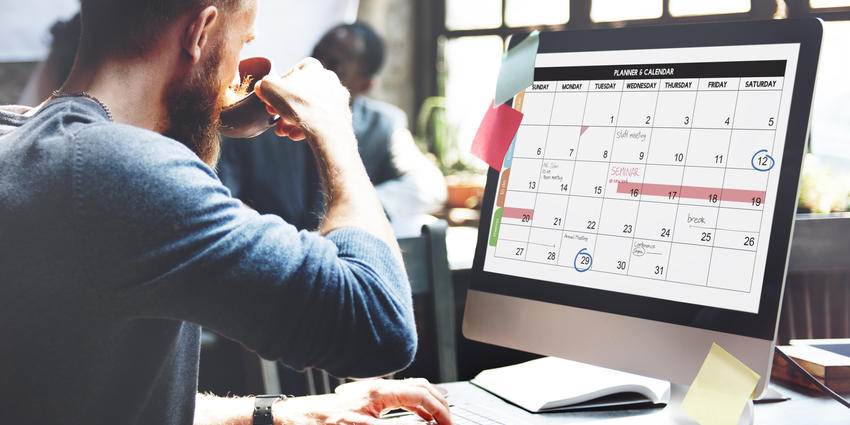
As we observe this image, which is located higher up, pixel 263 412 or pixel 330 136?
pixel 330 136

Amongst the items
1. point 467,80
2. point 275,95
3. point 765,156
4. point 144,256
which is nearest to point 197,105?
point 275,95

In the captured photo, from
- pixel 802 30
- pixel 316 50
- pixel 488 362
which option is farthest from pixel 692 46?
pixel 316 50

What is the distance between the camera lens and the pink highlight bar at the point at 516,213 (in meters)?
0.91

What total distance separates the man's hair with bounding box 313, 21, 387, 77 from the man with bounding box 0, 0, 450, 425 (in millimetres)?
2069

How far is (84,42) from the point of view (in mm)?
828

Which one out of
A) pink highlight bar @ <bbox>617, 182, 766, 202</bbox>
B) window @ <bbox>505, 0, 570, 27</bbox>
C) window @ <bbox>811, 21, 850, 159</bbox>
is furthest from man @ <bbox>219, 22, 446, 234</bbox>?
window @ <bbox>811, 21, 850, 159</bbox>

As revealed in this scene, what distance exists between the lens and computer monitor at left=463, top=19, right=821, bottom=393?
75 cm

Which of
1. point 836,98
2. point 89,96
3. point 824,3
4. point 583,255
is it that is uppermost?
point 824,3

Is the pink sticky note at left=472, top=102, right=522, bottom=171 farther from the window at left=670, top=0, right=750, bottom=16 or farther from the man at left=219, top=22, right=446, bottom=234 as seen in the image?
the window at left=670, top=0, right=750, bottom=16

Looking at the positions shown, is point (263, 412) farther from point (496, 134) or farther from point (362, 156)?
point (362, 156)

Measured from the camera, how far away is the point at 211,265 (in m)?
0.65

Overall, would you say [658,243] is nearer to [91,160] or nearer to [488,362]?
[91,160]

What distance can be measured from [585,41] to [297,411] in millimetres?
588

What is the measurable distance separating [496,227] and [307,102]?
282 mm
